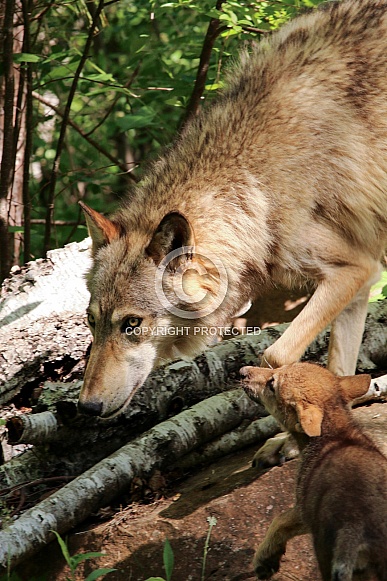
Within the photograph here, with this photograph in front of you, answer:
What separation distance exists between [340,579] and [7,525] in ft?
7.12

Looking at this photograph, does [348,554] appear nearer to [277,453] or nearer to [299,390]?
[299,390]

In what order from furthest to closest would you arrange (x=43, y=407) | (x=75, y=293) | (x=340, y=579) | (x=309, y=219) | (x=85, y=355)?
(x=75, y=293) → (x=85, y=355) → (x=43, y=407) → (x=309, y=219) → (x=340, y=579)

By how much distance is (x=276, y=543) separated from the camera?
3562 mm

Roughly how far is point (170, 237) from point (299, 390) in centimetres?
125

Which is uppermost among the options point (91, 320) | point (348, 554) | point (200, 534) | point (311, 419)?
point (91, 320)

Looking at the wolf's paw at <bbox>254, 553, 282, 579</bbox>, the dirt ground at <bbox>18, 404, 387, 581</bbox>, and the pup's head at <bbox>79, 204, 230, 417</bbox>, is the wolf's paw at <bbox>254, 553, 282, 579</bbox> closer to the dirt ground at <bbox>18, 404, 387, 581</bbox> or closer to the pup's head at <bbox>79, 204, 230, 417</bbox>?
the dirt ground at <bbox>18, 404, 387, 581</bbox>

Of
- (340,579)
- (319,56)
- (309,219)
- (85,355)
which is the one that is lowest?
(340,579)

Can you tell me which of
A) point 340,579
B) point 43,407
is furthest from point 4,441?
point 340,579

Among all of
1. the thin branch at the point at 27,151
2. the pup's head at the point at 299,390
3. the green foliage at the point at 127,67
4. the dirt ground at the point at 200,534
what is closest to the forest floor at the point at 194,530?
the dirt ground at the point at 200,534

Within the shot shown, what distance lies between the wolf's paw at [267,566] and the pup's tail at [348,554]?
67 cm

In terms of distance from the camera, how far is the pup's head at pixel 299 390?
3.74 m

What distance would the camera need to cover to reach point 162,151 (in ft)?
17.2

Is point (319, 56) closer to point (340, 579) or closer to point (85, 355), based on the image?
point (85, 355)

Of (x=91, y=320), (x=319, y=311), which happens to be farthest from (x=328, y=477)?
(x=91, y=320)
